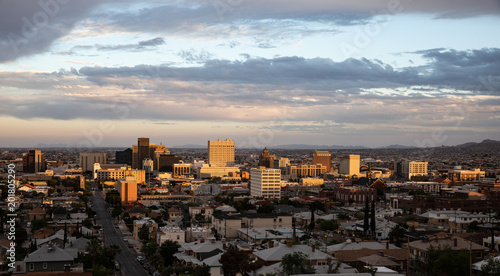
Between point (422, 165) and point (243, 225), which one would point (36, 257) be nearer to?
point (243, 225)

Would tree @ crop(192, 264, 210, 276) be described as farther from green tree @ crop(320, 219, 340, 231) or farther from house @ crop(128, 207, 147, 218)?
house @ crop(128, 207, 147, 218)

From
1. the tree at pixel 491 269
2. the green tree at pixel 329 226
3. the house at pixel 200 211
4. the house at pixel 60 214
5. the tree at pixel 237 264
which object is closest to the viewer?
the tree at pixel 491 269

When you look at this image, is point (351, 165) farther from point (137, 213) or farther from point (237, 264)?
point (237, 264)

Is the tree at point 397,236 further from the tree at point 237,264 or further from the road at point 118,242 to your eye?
the road at point 118,242

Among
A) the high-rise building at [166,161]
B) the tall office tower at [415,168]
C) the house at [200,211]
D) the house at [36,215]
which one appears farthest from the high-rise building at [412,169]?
the house at [36,215]

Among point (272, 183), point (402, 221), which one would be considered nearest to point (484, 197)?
point (402, 221)

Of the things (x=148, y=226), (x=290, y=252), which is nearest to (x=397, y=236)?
(x=290, y=252)
